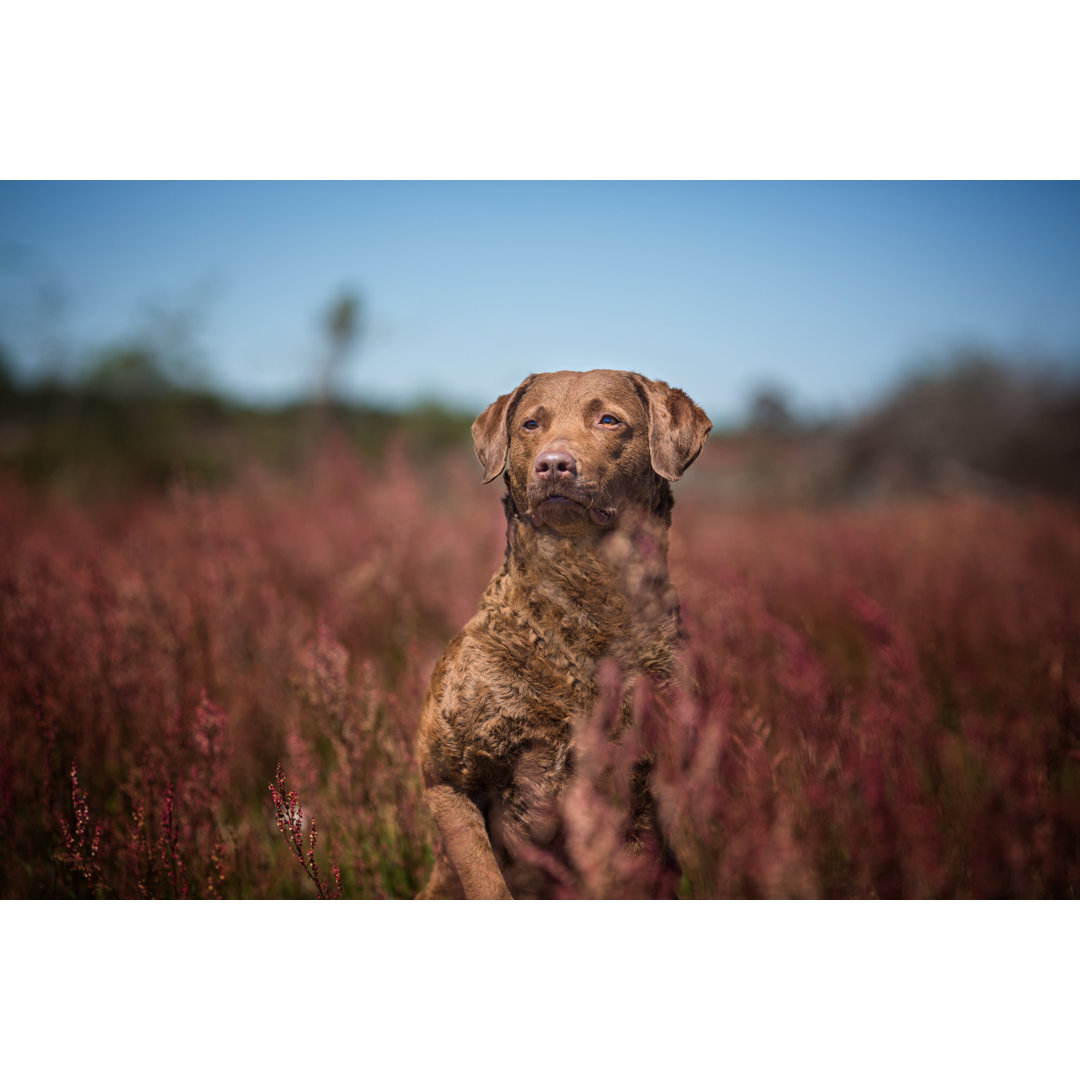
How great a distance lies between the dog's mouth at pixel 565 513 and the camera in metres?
1.68

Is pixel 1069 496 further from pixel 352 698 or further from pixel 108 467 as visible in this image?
pixel 108 467

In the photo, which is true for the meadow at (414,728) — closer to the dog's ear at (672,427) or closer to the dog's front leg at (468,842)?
the dog's front leg at (468,842)

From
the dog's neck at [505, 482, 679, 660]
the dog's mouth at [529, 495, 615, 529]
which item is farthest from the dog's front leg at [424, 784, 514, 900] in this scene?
the dog's mouth at [529, 495, 615, 529]

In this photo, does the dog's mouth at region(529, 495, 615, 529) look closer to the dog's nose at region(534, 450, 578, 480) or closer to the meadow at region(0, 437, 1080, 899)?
the dog's nose at region(534, 450, 578, 480)

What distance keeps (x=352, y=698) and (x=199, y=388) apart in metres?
3.37

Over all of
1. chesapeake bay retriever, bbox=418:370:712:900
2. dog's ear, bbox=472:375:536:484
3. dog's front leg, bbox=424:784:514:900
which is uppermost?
dog's ear, bbox=472:375:536:484

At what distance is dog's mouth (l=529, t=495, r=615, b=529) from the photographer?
5.52ft

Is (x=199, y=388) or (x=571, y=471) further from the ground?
(x=199, y=388)

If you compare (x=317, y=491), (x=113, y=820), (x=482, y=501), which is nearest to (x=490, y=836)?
(x=113, y=820)

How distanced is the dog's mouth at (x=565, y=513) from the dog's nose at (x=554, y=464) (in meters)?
0.06

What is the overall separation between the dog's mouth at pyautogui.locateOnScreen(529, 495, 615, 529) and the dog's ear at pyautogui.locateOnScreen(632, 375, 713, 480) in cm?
22

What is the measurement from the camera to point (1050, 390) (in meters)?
5.05

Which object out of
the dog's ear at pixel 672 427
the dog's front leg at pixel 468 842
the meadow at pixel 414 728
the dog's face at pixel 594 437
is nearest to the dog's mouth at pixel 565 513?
the dog's face at pixel 594 437

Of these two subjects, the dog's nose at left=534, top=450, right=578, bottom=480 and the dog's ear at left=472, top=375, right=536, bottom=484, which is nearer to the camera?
the dog's nose at left=534, top=450, right=578, bottom=480
